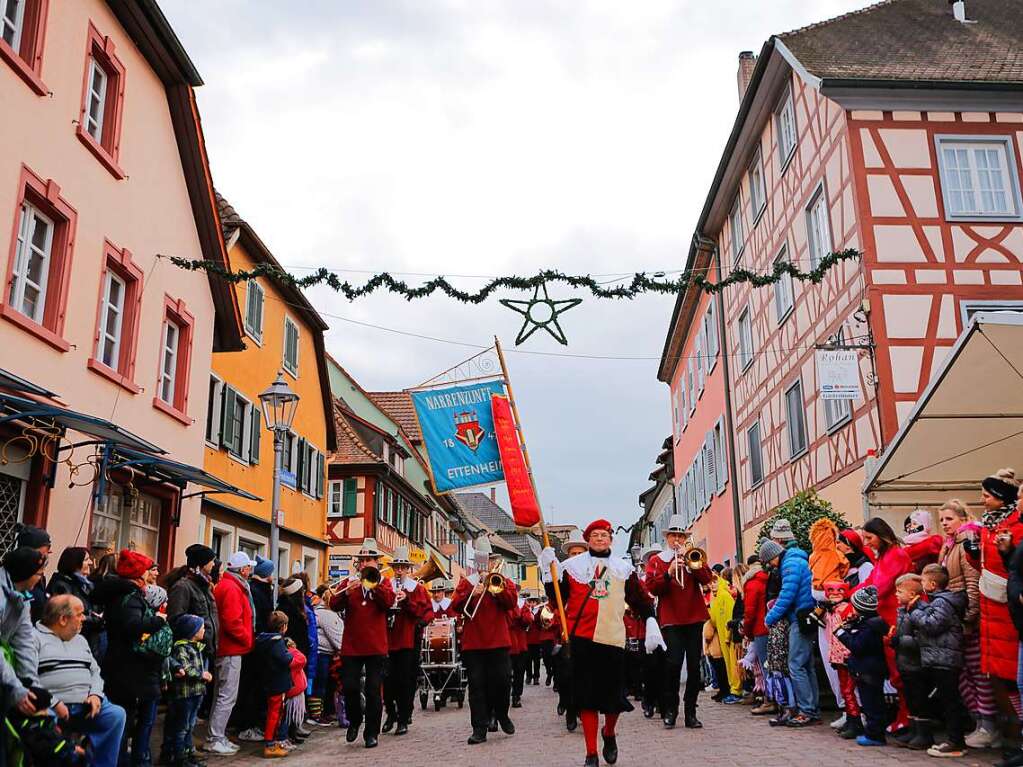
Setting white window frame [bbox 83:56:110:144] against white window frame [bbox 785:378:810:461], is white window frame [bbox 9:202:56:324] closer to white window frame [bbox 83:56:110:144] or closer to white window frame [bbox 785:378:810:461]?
white window frame [bbox 83:56:110:144]

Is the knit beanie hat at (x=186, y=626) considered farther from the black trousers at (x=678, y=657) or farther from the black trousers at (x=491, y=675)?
the black trousers at (x=678, y=657)

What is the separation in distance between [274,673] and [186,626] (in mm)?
1648

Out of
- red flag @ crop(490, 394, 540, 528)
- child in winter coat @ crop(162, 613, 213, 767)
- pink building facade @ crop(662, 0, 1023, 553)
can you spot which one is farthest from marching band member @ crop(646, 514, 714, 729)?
child in winter coat @ crop(162, 613, 213, 767)

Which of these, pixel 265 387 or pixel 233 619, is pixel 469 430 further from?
pixel 265 387

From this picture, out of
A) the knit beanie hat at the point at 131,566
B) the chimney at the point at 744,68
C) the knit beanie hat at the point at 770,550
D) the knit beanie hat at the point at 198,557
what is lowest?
the knit beanie hat at the point at 131,566

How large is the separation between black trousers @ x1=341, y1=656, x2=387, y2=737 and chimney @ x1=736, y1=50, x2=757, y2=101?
22148mm

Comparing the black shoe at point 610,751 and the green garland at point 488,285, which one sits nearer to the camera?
the black shoe at point 610,751

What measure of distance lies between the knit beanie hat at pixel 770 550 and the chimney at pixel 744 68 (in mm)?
20259

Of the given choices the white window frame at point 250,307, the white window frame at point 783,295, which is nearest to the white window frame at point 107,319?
the white window frame at point 250,307

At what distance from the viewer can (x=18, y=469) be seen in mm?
10719

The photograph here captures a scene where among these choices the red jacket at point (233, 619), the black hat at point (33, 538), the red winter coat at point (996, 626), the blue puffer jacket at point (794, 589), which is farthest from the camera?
the blue puffer jacket at point (794, 589)

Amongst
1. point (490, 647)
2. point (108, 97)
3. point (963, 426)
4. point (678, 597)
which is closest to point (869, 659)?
point (678, 597)

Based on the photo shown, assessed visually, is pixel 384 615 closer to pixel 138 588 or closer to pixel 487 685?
pixel 487 685

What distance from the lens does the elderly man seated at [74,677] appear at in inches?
252
